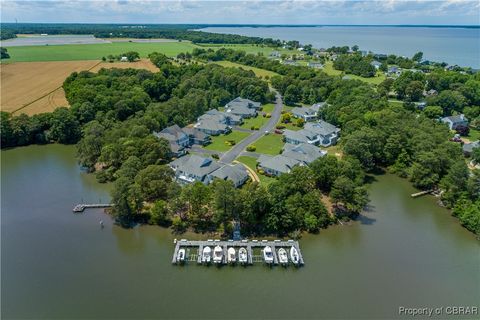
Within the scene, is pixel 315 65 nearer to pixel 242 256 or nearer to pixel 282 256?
pixel 282 256

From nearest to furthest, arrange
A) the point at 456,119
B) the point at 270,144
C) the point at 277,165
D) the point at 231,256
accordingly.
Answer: the point at 231,256, the point at 277,165, the point at 270,144, the point at 456,119

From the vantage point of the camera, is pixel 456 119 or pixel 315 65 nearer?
pixel 456 119

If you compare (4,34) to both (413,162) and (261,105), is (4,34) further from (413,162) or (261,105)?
(413,162)

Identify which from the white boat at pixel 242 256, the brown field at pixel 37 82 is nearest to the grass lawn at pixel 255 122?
the white boat at pixel 242 256

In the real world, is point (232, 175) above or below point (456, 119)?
above

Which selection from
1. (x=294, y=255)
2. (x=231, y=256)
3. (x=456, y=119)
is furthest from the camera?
(x=456, y=119)

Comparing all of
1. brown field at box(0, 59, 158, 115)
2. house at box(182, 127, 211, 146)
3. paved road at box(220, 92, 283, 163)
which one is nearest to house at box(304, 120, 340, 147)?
paved road at box(220, 92, 283, 163)

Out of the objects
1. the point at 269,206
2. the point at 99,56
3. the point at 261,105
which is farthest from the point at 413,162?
the point at 99,56

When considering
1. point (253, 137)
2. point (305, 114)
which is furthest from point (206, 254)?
point (305, 114)
